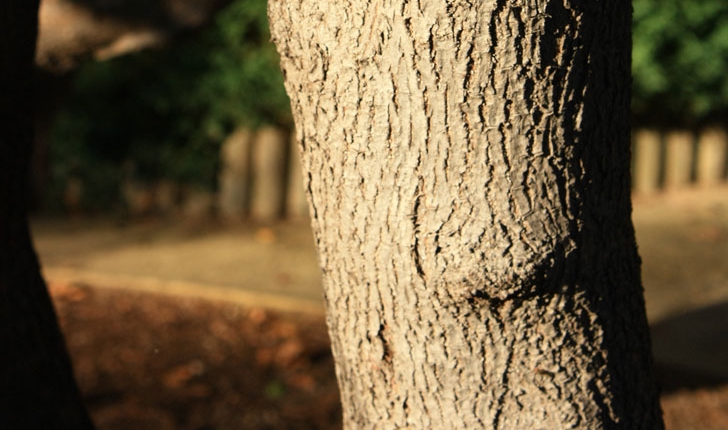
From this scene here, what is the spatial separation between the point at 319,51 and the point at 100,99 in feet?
21.0

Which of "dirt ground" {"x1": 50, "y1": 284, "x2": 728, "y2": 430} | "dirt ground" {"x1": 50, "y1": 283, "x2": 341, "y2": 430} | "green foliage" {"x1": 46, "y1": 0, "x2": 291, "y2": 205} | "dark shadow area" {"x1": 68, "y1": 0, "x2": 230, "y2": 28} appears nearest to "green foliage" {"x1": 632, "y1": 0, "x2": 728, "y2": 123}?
"green foliage" {"x1": 46, "y1": 0, "x2": 291, "y2": 205}

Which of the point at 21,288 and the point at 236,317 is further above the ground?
the point at 21,288

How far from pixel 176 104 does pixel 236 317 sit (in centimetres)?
265

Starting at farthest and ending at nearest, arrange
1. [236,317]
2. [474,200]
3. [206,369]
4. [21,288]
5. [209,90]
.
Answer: [209,90] → [236,317] → [206,369] → [21,288] → [474,200]

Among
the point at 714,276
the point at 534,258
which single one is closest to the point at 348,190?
the point at 534,258

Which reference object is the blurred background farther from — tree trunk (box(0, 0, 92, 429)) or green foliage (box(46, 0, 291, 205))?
tree trunk (box(0, 0, 92, 429))

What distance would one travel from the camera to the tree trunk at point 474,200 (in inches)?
65.0

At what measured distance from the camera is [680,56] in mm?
7840

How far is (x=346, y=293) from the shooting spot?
1.90 metres

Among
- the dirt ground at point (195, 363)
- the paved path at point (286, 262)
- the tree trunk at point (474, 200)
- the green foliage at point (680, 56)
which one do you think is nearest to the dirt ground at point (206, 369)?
the dirt ground at point (195, 363)

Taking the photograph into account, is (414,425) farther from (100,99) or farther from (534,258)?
(100,99)

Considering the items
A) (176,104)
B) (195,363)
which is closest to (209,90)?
(176,104)

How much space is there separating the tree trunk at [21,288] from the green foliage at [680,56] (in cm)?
599

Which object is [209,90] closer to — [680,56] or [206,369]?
[206,369]
